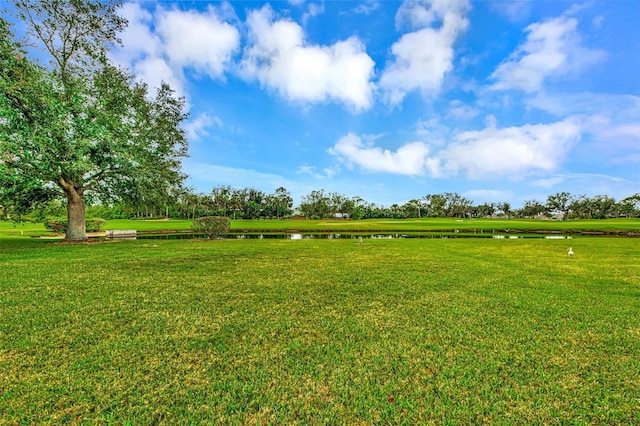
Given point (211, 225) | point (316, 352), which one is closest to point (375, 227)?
point (211, 225)

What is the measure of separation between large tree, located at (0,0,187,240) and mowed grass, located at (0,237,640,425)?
9989 mm

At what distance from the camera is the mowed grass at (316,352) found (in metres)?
2.98

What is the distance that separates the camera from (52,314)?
18.0 ft

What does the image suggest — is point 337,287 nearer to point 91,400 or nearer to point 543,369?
point 543,369

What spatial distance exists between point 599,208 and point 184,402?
150 meters

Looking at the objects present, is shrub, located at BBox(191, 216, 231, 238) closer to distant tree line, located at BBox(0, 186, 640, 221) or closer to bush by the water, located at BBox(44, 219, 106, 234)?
bush by the water, located at BBox(44, 219, 106, 234)

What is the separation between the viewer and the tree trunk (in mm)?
18156

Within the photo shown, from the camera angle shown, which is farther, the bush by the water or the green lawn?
the green lawn

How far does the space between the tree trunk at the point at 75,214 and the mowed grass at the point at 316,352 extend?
12563 millimetres

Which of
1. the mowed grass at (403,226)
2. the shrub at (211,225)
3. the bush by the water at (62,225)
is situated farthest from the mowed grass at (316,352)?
the mowed grass at (403,226)

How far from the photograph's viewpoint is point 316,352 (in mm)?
4145

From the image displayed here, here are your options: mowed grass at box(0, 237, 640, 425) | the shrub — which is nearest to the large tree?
the shrub

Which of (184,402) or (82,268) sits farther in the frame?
(82,268)

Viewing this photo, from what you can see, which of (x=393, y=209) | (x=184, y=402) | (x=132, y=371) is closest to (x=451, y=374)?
(x=184, y=402)
